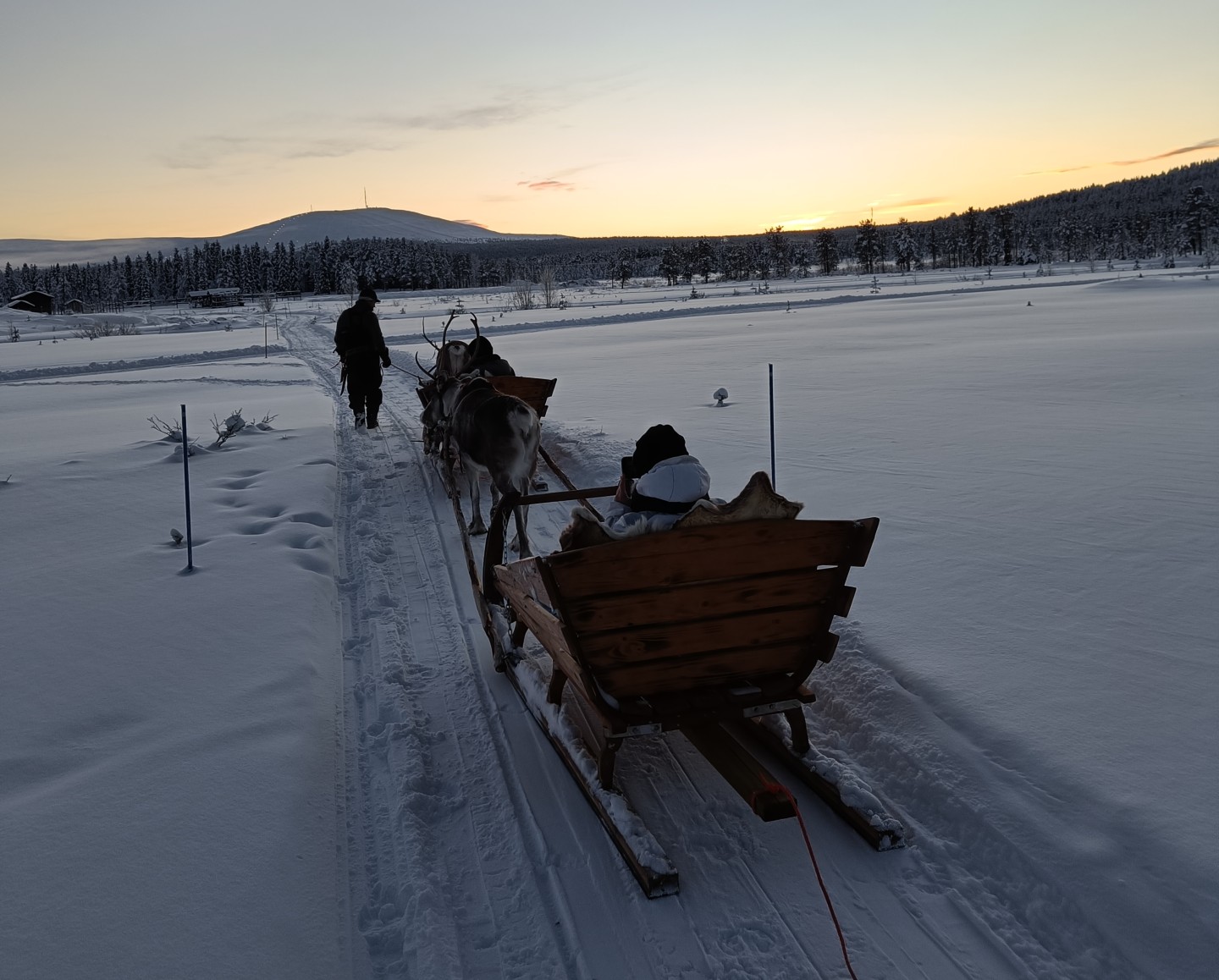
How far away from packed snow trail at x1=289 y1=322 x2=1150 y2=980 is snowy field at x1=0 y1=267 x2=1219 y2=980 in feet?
0.04

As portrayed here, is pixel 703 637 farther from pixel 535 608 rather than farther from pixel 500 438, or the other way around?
pixel 500 438

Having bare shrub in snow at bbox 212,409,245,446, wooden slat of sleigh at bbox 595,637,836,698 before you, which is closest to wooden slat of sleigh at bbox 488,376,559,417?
bare shrub in snow at bbox 212,409,245,446

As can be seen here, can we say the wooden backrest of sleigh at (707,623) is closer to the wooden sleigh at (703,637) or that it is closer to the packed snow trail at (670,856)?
the wooden sleigh at (703,637)

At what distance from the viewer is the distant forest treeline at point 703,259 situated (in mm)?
103750

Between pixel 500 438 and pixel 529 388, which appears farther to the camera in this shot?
pixel 529 388

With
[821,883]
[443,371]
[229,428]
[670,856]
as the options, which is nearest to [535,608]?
[670,856]

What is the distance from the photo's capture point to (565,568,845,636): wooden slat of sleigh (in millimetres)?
2918

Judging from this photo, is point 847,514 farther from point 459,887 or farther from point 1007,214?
point 1007,214

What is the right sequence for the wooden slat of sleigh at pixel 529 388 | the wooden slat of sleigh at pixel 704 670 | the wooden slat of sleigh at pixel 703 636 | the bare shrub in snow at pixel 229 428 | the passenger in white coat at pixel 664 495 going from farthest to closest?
1. the bare shrub in snow at pixel 229 428
2. the wooden slat of sleigh at pixel 529 388
3. the passenger in white coat at pixel 664 495
4. the wooden slat of sleigh at pixel 704 670
5. the wooden slat of sleigh at pixel 703 636

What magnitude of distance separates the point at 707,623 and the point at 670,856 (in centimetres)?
83

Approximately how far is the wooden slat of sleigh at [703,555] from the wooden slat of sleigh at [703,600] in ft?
0.11

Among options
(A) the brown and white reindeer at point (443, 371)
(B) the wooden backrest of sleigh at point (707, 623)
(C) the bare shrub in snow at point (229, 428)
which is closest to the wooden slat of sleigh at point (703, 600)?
(B) the wooden backrest of sleigh at point (707, 623)

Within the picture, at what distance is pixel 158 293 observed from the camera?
440 ft

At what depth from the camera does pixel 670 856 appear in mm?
3061
